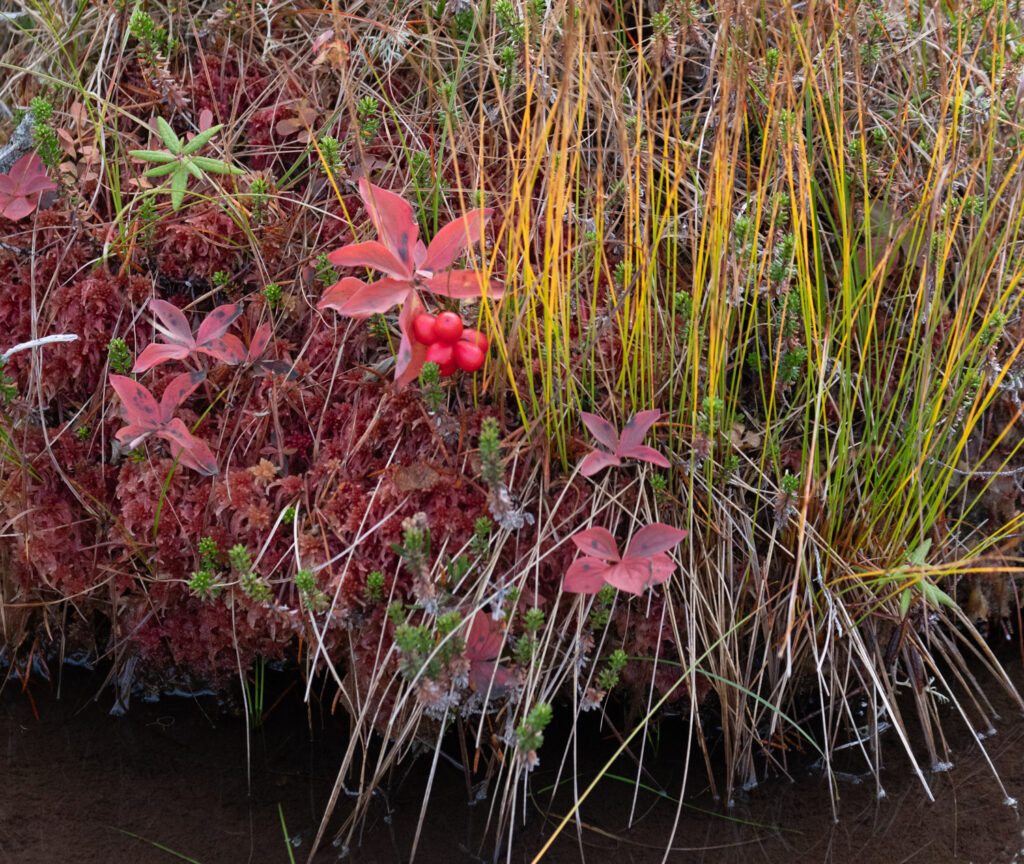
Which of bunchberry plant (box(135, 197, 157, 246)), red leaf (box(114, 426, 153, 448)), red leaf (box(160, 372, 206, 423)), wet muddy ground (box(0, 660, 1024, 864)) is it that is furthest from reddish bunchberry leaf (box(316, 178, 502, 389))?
wet muddy ground (box(0, 660, 1024, 864))

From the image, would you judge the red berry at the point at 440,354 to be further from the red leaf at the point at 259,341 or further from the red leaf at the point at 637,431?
the red leaf at the point at 259,341

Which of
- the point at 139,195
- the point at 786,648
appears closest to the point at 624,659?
the point at 786,648

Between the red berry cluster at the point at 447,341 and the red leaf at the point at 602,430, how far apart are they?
282 millimetres

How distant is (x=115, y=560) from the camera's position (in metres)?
2.32

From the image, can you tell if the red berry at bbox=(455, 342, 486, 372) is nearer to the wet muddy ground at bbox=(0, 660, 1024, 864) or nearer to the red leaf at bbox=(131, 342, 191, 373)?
the red leaf at bbox=(131, 342, 191, 373)

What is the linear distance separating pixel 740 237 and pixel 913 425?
599mm

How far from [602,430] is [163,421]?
3.38 feet

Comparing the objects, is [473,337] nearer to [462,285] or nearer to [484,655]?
[462,285]

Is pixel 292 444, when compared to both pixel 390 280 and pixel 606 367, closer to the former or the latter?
pixel 390 280

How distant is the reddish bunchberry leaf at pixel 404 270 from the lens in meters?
1.96

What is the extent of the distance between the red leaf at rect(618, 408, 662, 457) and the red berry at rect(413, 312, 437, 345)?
49cm

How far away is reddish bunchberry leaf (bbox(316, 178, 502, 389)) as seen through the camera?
196 centimetres

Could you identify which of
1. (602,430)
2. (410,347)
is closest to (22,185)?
(410,347)

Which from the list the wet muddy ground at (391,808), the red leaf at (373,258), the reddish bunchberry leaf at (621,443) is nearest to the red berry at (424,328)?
the red leaf at (373,258)
